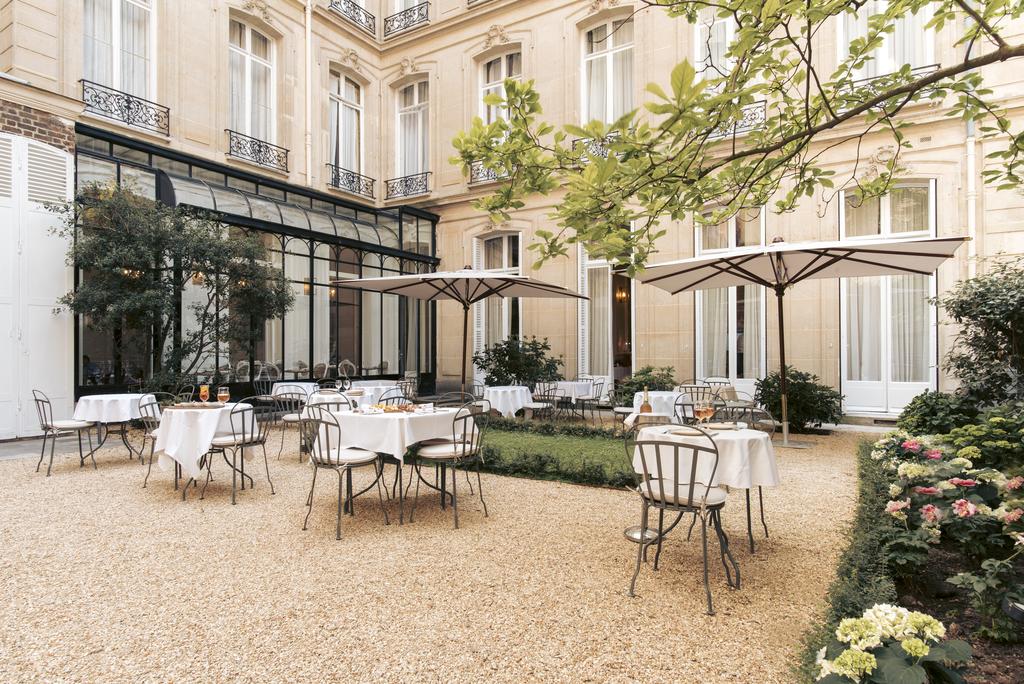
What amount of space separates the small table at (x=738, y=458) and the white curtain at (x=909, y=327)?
297 inches

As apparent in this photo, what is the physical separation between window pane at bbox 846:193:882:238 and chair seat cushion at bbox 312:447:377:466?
9022 mm

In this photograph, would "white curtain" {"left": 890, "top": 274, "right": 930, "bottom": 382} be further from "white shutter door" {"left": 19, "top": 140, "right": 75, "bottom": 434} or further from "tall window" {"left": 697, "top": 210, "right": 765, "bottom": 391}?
"white shutter door" {"left": 19, "top": 140, "right": 75, "bottom": 434}

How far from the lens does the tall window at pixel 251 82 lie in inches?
464

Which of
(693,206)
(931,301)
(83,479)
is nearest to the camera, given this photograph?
(693,206)

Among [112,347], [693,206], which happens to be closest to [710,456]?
[693,206]

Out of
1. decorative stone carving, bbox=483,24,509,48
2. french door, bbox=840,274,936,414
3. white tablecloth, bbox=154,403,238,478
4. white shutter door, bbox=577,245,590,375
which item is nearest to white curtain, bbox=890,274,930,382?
french door, bbox=840,274,936,414

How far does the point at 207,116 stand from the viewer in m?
10.9

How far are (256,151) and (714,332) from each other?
960 centimetres

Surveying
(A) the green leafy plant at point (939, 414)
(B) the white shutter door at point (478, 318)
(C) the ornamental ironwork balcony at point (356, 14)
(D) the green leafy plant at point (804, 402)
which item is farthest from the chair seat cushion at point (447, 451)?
(C) the ornamental ironwork balcony at point (356, 14)

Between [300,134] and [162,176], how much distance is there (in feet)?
13.9

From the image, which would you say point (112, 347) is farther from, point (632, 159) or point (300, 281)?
point (632, 159)

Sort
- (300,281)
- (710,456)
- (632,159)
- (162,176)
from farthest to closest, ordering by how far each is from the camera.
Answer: (300,281)
(162,176)
(710,456)
(632,159)

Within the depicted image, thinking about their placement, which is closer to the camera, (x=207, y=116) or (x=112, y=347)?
(x=112, y=347)

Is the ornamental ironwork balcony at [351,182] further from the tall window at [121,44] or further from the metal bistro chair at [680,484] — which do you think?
the metal bistro chair at [680,484]
